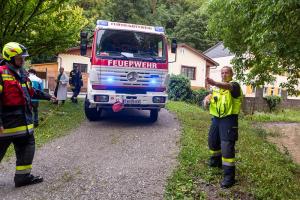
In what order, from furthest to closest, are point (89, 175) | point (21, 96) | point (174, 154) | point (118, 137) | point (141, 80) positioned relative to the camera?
1. point (141, 80)
2. point (118, 137)
3. point (174, 154)
4. point (89, 175)
5. point (21, 96)

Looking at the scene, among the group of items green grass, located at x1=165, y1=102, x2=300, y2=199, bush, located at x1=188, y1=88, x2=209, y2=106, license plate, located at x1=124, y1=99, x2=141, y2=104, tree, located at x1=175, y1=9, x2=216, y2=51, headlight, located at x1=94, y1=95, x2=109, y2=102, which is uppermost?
tree, located at x1=175, y1=9, x2=216, y2=51

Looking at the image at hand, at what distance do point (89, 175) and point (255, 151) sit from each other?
13.7ft

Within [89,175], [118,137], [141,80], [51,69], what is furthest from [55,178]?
[51,69]

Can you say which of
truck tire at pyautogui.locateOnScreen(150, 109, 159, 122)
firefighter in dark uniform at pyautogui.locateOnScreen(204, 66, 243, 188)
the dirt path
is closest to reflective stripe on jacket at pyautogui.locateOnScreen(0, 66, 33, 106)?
firefighter in dark uniform at pyautogui.locateOnScreen(204, 66, 243, 188)

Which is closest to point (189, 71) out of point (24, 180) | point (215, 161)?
point (215, 161)

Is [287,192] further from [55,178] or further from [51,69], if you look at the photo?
[51,69]

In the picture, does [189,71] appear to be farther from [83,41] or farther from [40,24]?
[83,41]

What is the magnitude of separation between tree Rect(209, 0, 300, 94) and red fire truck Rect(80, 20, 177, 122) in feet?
7.81

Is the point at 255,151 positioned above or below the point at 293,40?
below

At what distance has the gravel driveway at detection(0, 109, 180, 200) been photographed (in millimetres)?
5176

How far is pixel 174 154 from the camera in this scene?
7324 millimetres

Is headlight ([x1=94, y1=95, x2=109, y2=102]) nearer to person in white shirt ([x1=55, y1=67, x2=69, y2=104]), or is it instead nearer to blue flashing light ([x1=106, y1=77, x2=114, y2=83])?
blue flashing light ([x1=106, y1=77, x2=114, y2=83])

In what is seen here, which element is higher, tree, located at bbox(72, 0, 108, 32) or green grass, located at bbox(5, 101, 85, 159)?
tree, located at bbox(72, 0, 108, 32)

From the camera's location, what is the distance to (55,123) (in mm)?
10828
